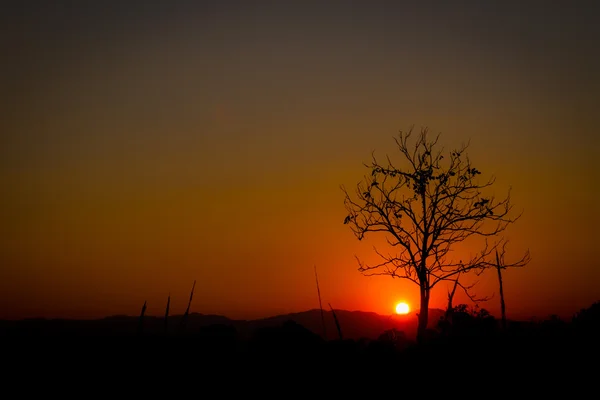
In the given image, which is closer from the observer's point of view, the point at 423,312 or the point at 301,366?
the point at 301,366

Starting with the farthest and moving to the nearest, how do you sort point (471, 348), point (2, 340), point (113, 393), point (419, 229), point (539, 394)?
point (419, 229) < point (2, 340) < point (471, 348) < point (113, 393) < point (539, 394)

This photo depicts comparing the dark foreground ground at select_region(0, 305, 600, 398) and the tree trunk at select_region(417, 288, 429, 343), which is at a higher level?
the tree trunk at select_region(417, 288, 429, 343)

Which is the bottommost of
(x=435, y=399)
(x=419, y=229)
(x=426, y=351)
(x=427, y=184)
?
(x=435, y=399)

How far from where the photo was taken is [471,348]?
2148 cm

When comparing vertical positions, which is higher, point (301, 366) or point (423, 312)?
point (423, 312)

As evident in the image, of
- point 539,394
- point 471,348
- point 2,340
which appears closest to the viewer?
point 539,394

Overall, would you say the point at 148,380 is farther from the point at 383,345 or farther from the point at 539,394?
the point at 539,394

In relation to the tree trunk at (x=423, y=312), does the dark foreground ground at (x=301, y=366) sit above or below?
below

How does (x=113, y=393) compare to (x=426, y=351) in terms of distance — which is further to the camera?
(x=426, y=351)

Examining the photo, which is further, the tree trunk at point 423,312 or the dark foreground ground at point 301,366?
the tree trunk at point 423,312

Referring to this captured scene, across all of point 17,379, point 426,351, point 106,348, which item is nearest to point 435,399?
point 426,351

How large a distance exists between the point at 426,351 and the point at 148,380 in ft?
34.2

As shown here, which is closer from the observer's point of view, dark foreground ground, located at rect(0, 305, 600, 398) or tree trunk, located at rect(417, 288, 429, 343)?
dark foreground ground, located at rect(0, 305, 600, 398)

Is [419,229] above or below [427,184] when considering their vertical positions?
below
